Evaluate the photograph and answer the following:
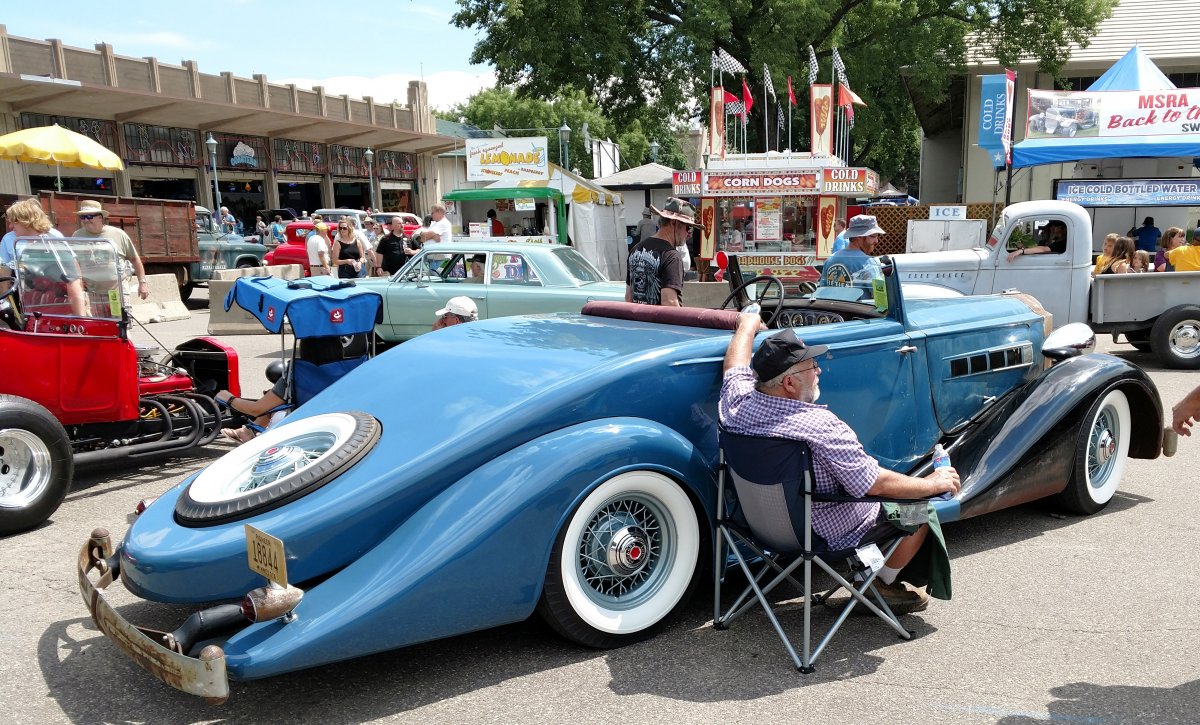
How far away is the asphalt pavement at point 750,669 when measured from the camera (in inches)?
116

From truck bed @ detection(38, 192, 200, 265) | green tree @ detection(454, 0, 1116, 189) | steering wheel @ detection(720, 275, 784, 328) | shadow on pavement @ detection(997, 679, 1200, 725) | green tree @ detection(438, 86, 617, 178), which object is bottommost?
shadow on pavement @ detection(997, 679, 1200, 725)

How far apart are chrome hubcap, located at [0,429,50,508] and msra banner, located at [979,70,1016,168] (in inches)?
579

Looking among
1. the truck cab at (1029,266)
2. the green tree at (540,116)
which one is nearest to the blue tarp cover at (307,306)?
the truck cab at (1029,266)

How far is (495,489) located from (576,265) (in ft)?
23.7

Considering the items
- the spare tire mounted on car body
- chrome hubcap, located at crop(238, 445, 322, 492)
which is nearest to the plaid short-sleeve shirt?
the spare tire mounted on car body

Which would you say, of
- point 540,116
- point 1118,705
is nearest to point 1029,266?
point 1118,705

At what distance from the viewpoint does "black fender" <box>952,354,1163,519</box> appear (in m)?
4.19

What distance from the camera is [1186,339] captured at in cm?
941

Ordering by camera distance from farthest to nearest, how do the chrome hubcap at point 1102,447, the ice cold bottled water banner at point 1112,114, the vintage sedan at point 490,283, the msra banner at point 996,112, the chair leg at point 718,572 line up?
the ice cold bottled water banner at point 1112,114, the msra banner at point 996,112, the vintage sedan at point 490,283, the chrome hubcap at point 1102,447, the chair leg at point 718,572

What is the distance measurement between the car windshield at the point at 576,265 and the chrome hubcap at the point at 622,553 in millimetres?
6635

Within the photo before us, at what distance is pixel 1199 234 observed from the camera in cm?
1130

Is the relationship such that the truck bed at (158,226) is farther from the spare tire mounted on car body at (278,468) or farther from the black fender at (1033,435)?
the black fender at (1033,435)

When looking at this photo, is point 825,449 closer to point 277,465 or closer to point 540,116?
point 277,465

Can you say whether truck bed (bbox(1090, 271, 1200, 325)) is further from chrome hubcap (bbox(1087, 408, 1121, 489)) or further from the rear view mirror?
chrome hubcap (bbox(1087, 408, 1121, 489))
